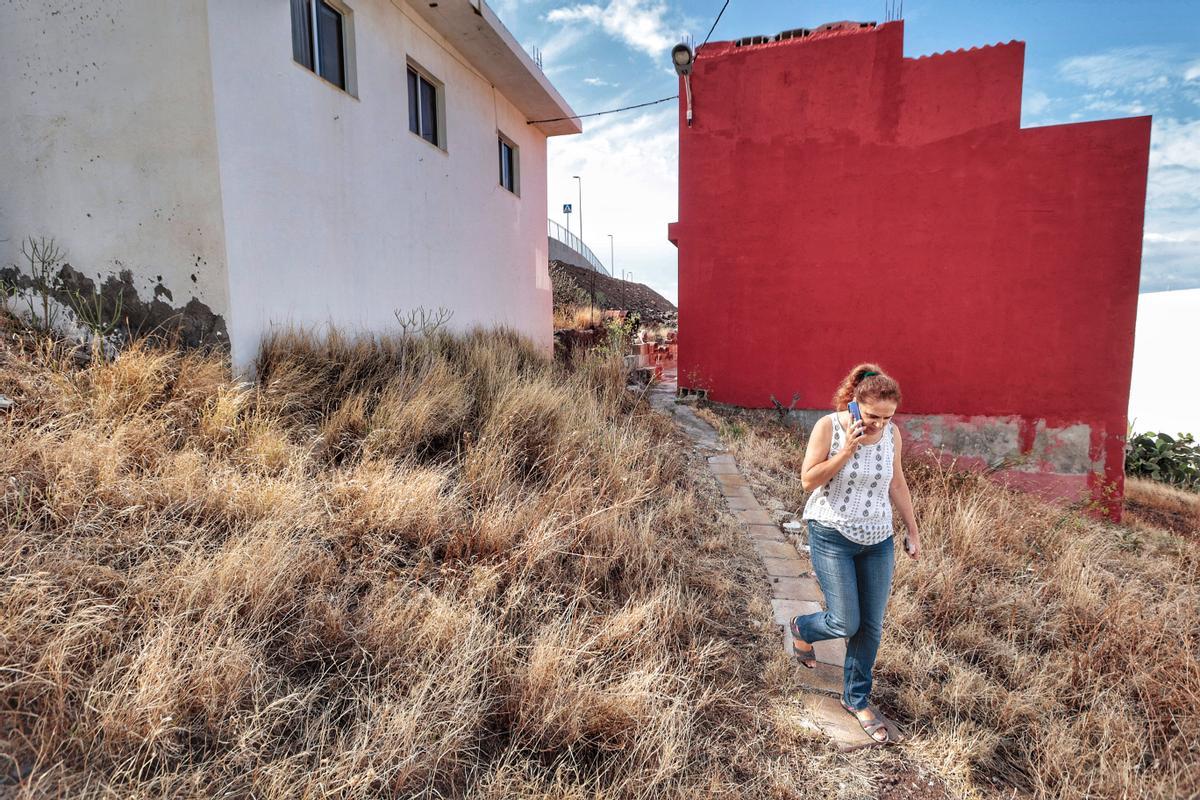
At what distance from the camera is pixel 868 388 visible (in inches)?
98.7

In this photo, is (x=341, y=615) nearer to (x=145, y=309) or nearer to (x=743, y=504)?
(x=145, y=309)

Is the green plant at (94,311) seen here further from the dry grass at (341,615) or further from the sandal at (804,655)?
the sandal at (804,655)

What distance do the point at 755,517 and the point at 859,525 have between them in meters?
2.28

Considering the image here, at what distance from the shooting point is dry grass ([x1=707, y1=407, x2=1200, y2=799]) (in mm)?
2293

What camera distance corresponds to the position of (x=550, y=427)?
4.64 m

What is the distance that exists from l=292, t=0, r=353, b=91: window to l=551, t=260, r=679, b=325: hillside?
1357cm

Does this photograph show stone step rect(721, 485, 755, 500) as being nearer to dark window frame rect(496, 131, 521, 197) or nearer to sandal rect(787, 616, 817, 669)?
sandal rect(787, 616, 817, 669)

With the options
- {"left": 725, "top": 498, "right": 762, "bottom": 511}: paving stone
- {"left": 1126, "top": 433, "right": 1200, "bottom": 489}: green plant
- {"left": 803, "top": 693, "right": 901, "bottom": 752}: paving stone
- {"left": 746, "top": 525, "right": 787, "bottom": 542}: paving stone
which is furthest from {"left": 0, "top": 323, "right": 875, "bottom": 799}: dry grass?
{"left": 1126, "top": 433, "right": 1200, "bottom": 489}: green plant

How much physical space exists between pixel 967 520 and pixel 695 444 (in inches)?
121

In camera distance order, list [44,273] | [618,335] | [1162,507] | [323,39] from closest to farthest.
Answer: [44,273] < [323,39] < [1162,507] < [618,335]

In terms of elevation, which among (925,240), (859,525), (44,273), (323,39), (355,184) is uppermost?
(323,39)

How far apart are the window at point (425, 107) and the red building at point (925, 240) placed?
12.8 feet

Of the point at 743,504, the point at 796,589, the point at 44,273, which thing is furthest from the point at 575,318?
the point at 796,589

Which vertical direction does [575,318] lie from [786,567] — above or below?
above
